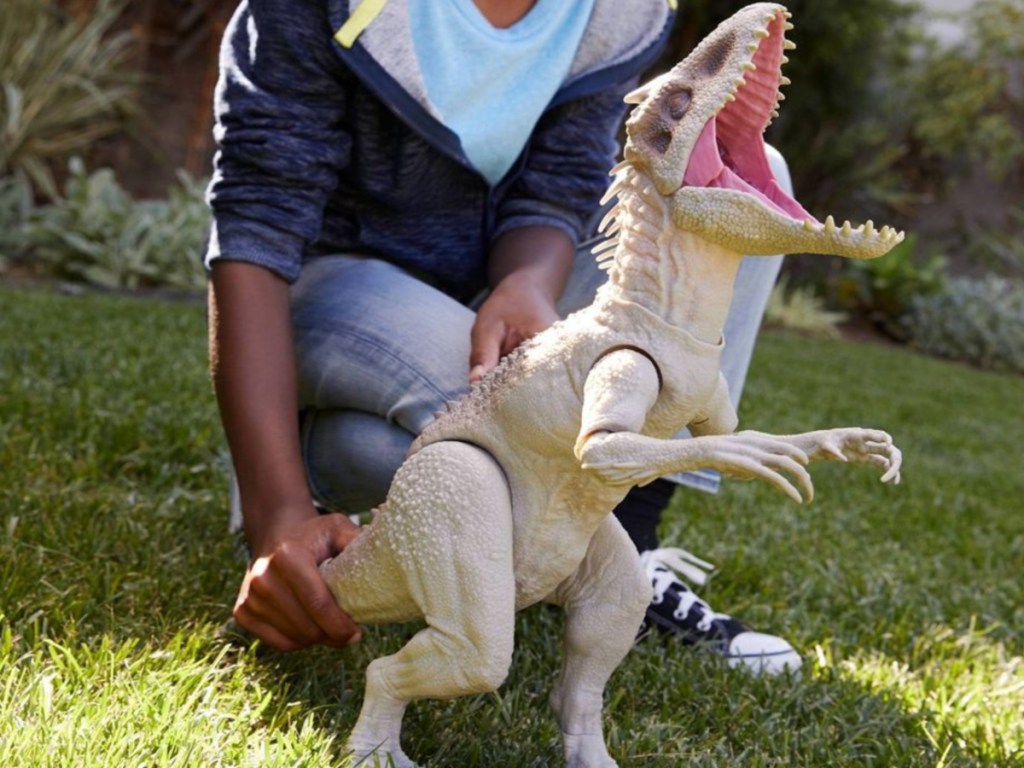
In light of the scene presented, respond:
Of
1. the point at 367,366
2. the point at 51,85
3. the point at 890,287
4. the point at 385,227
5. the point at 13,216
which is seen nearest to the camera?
the point at 367,366

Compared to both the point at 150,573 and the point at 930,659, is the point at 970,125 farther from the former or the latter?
the point at 150,573

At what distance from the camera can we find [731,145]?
1.38 metres

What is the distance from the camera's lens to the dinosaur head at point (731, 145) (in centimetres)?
126

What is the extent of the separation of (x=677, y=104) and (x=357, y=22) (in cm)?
83

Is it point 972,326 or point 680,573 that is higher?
point 680,573

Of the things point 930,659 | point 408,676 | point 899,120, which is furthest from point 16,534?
point 899,120

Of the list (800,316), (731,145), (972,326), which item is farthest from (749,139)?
(972,326)

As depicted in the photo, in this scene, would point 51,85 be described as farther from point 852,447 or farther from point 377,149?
point 852,447

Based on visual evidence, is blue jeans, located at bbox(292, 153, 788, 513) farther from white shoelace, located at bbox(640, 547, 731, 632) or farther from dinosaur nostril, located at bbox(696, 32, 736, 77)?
dinosaur nostril, located at bbox(696, 32, 736, 77)

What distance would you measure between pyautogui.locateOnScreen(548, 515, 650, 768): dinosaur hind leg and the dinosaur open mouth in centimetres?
48

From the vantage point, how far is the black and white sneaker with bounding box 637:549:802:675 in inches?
85.4

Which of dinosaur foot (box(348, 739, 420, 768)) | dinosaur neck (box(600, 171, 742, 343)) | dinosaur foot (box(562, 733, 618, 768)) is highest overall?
dinosaur neck (box(600, 171, 742, 343))

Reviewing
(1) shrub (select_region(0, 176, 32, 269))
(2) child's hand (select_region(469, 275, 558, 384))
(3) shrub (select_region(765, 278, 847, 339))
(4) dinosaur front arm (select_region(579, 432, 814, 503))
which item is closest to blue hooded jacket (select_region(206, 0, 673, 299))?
(2) child's hand (select_region(469, 275, 558, 384))

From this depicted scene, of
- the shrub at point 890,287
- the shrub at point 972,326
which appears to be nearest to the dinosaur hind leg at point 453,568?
the shrub at point 972,326
